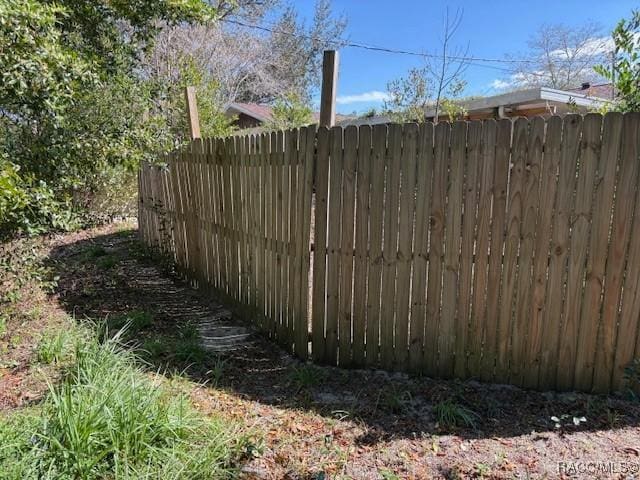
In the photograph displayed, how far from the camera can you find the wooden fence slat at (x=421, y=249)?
9.30 feet

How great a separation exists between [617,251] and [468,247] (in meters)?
0.80

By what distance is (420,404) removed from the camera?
2785mm

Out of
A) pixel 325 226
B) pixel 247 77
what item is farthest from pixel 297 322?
pixel 247 77

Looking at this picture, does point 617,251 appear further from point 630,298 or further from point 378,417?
point 378,417

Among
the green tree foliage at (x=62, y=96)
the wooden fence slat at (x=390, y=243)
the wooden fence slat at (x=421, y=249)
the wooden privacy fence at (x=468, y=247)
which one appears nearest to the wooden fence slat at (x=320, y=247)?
the wooden privacy fence at (x=468, y=247)

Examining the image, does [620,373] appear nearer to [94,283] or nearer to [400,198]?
[400,198]

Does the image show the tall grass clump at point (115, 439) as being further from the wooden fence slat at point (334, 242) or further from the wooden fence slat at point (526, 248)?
the wooden fence slat at point (526, 248)

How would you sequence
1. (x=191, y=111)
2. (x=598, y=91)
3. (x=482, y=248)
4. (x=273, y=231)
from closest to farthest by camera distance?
1. (x=482, y=248)
2. (x=273, y=231)
3. (x=191, y=111)
4. (x=598, y=91)

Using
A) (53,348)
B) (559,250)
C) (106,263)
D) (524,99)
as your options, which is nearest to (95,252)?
(106,263)

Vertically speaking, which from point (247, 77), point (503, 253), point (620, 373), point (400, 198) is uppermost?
point (247, 77)

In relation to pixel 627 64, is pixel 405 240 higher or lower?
lower

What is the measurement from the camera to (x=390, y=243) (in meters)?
3.05

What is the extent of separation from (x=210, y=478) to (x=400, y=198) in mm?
1917

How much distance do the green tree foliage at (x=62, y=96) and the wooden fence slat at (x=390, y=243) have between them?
2.34 meters
